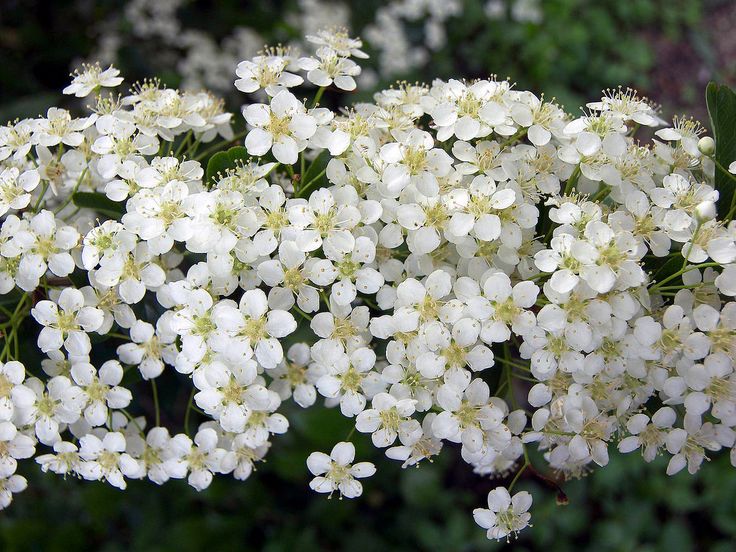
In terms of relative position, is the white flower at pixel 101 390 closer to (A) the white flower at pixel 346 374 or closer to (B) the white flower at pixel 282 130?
(A) the white flower at pixel 346 374

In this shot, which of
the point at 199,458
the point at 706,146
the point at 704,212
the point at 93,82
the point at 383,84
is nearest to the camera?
the point at 704,212

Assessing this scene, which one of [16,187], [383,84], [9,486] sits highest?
[383,84]

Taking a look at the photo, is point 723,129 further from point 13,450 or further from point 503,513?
point 13,450

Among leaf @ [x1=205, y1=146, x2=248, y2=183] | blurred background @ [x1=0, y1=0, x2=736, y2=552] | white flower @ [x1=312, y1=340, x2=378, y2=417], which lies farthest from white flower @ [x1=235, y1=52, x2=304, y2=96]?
blurred background @ [x1=0, y1=0, x2=736, y2=552]

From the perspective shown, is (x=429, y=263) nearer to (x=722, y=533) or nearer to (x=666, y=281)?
(x=666, y=281)

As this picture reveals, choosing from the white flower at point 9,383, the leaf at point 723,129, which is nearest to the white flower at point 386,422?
the white flower at point 9,383

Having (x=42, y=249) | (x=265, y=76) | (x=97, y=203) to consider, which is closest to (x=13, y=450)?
(x=42, y=249)

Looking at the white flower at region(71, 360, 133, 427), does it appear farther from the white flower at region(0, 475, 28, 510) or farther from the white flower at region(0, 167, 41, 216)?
the white flower at region(0, 167, 41, 216)
